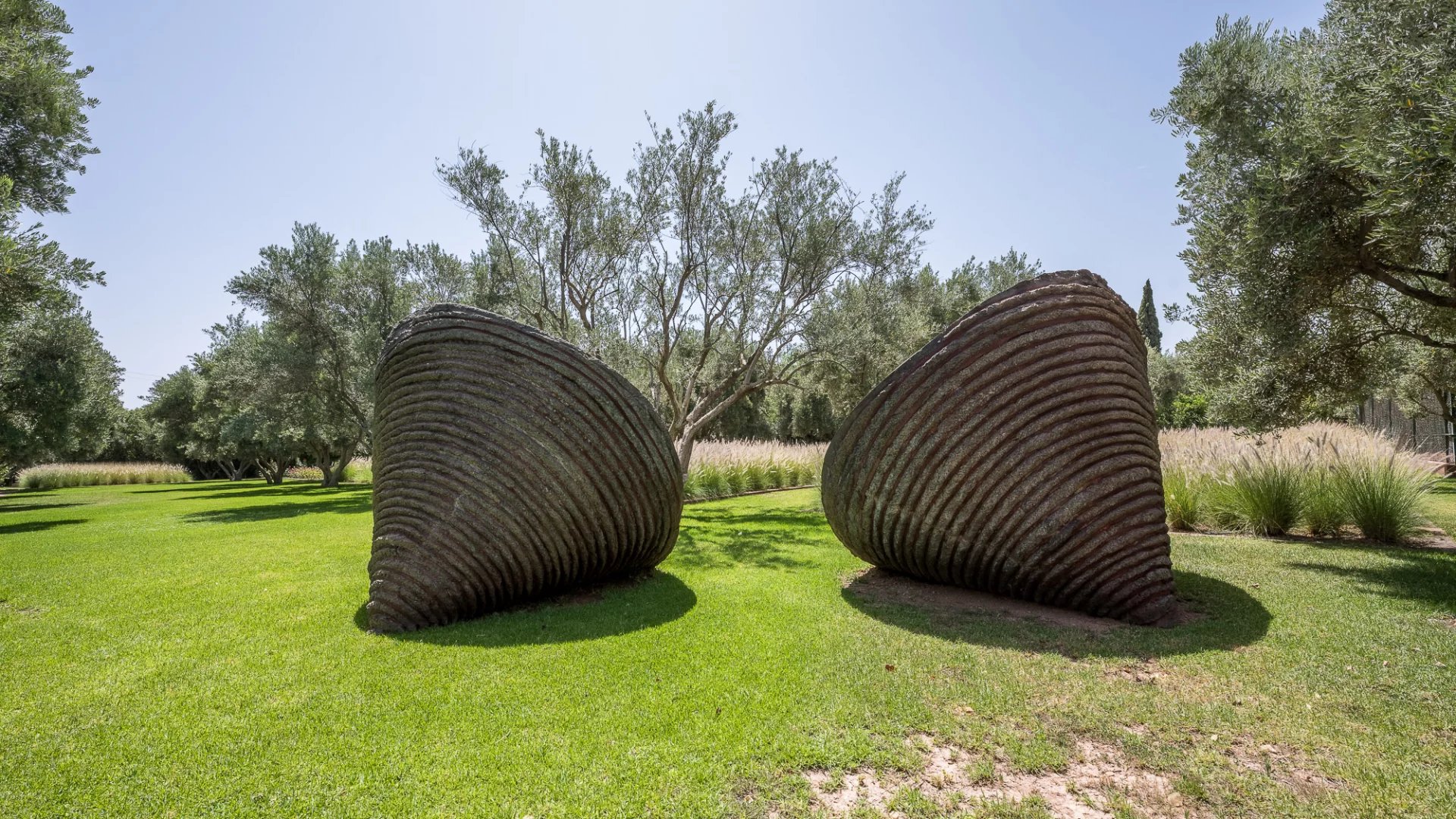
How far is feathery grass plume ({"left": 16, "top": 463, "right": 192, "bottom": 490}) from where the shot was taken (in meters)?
26.9

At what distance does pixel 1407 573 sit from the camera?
561cm

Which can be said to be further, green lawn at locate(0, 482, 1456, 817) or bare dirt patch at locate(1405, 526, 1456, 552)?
bare dirt patch at locate(1405, 526, 1456, 552)

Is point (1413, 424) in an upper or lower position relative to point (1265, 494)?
upper

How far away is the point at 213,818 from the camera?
88.1 inches

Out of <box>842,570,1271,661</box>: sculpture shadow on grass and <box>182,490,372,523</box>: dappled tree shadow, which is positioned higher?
<box>842,570,1271,661</box>: sculpture shadow on grass

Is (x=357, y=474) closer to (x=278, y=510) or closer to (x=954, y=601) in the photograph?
(x=278, y=510)

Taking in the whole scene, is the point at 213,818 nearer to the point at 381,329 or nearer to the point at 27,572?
the point at 27,572

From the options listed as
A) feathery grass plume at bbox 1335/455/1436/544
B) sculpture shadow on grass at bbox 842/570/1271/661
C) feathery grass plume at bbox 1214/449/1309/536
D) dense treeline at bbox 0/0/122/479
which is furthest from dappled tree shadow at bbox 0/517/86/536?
feathery grass plume at bbox 1335/455/1436/544

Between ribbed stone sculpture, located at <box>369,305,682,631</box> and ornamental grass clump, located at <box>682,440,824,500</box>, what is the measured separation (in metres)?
10.4

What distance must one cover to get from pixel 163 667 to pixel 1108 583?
618cm

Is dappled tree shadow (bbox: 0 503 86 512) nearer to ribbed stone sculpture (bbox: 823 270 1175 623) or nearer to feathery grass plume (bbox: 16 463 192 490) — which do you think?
feathery grass plume (bbox: 16 463 192 490)

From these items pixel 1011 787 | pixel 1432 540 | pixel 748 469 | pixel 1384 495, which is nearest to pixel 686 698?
pixel 1011 787

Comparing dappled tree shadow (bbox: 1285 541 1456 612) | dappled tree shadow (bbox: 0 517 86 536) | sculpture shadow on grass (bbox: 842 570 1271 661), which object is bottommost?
dappled tree shadow (bbox: 0 517 86 536)

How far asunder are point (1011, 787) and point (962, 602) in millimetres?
2819
